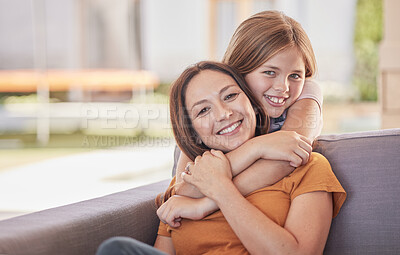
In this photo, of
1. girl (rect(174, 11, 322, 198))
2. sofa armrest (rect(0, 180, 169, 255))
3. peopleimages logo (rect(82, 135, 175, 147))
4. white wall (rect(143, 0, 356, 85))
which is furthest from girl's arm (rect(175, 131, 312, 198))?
white wall (rect(143, 0, 356, 85))

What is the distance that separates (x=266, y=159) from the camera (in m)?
1.34

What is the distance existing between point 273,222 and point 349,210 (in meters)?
0.31

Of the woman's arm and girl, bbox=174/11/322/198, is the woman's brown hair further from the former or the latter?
the woman's arm

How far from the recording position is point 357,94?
30.7 ft

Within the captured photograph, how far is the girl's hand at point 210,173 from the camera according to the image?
1.30 m

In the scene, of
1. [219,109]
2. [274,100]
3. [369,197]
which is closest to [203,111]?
[219,109]

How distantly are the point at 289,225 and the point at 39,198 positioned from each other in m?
3.15

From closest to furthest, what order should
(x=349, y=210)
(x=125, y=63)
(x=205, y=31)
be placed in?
(x=349, y=210) < (x=125, y=63) < (x=205, y=31)

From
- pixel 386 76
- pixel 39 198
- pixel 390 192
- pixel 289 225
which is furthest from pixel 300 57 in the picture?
pixel 39 198

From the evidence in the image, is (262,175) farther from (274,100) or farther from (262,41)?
(262,41)

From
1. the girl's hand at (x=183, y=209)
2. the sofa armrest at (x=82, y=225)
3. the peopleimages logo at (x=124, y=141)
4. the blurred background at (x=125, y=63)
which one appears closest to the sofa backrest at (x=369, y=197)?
the girl's hand at (x=183, y=209)

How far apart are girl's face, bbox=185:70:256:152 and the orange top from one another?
178 mm

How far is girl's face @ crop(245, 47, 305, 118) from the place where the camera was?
1619 millimetres

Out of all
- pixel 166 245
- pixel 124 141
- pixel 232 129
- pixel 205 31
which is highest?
pixel 205 31
